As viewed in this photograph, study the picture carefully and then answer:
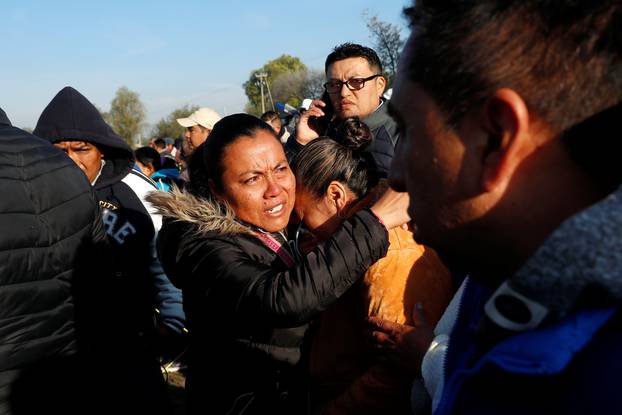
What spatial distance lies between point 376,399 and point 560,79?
1456mm

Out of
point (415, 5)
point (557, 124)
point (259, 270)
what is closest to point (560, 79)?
point (557, 124)

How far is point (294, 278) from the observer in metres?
1.93

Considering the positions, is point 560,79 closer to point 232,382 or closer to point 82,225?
point 232,382

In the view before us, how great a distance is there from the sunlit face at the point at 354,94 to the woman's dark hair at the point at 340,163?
5.90 ft

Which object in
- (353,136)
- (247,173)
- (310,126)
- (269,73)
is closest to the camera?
(247,173)

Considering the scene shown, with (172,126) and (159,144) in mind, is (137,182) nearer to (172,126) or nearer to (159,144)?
(159,144)

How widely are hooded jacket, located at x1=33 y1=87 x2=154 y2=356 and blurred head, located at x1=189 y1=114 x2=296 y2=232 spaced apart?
1257 mm

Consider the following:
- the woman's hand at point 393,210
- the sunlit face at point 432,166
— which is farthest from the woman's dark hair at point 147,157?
the sunlit face at point 432,166

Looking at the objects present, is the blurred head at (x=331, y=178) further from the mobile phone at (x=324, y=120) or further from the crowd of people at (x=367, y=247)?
the mobile phone at (x=324, y=120)

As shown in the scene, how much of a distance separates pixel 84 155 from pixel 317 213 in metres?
2.03

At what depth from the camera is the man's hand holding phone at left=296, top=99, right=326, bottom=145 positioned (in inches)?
191

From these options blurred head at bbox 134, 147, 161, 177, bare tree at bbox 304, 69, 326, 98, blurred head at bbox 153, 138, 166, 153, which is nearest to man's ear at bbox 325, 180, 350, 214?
blurred head at bbox 134, 147, 161, 177

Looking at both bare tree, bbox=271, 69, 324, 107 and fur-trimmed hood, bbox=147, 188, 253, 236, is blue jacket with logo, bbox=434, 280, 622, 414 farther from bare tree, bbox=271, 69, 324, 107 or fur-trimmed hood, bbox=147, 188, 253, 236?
bare tree, bbox=271, 69, 324, 107

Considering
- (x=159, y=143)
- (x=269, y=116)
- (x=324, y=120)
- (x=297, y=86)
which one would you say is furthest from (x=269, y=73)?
(x=324, y=120)
